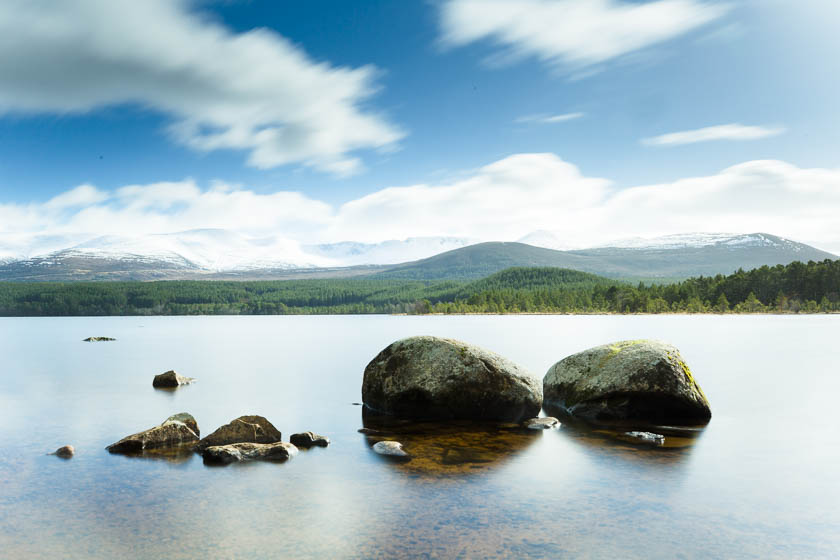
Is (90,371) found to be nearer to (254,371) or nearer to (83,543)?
(254,371)

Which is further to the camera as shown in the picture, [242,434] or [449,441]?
[449,441]

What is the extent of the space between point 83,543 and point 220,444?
20.2ft

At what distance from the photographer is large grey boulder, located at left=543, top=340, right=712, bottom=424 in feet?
60.3

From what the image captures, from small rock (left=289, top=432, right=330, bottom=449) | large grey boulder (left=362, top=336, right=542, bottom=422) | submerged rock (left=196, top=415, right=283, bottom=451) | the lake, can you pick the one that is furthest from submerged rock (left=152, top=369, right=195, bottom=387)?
small rock (left=289, top=432, right=330, bottom=449)

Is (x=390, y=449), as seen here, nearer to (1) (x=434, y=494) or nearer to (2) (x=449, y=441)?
(2) (x=449, y=441)

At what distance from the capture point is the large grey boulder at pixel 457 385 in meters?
18.9

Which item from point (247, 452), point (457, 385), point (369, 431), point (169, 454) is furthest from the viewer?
point (457, 385)

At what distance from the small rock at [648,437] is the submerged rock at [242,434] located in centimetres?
1032

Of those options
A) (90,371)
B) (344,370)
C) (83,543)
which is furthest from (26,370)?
(83,543)

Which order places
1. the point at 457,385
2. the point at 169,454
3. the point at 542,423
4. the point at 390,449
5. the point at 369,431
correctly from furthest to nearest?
the point at 457,385
the point at 542,423
the point at 369,431
the point at 390,449
the point at 169,454

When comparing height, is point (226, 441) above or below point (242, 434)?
below

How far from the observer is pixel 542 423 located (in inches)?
708

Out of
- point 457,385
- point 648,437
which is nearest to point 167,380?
point 457,385

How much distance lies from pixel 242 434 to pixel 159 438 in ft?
7.46
